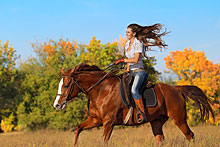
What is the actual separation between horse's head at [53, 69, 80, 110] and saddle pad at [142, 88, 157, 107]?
1769 millimetres

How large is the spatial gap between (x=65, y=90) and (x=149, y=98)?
2173 mm

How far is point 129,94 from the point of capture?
24.3ft

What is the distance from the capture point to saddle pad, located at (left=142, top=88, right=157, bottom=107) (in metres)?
7.70

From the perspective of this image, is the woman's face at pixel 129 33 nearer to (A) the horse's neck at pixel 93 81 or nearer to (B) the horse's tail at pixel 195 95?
(A) the horse's neck at pixel 93 81

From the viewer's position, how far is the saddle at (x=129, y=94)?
740cm

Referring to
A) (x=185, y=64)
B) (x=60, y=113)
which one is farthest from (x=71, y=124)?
(x=185, y=64)

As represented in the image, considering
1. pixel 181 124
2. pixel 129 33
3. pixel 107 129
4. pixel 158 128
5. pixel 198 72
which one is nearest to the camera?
pixel 107 129

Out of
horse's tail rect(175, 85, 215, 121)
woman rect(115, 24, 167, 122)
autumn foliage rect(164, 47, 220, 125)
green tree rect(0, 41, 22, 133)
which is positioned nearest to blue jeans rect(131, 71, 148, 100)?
woman rect(115, 24, 167, 122)

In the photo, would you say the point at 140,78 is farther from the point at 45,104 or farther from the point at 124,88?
the point at 45,104

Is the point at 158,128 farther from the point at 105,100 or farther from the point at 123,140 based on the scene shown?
the point at 105,100

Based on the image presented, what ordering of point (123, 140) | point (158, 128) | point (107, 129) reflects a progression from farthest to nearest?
point (123, 140), point (158, 128), point (107, 129)

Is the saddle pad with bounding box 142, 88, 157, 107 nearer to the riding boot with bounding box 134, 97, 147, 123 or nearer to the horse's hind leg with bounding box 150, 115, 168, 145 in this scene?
the riding boot with bounding box 134, 97, 147, 123

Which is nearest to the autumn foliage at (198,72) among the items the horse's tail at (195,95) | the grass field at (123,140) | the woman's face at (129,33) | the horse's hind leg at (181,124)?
the grass field at (123,140)

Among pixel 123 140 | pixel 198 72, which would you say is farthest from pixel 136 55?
pixel 198 72
